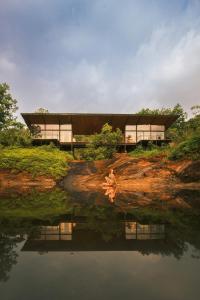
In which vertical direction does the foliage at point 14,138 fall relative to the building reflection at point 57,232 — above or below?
above

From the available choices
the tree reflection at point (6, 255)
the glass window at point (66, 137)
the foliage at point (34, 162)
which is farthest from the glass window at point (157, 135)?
the tree reflection at point (6, 255)

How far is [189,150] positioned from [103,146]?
1060 cm

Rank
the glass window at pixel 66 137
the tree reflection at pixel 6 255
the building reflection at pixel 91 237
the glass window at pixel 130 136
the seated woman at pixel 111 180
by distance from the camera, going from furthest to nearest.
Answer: the glass window at pixel 130 136, the glass window at pixel 66 137, the seated woman at pixel 111 180, the building reflection at pixel 91 237, the tree reflection at pixel 6 255

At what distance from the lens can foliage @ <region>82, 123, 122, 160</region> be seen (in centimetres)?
2817

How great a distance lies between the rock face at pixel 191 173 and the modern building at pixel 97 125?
13097 mm

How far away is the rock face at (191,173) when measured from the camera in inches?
760

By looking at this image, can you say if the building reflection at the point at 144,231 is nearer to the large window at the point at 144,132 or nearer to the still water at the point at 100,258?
the still water at the point at 100,258

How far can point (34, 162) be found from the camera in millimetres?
23859

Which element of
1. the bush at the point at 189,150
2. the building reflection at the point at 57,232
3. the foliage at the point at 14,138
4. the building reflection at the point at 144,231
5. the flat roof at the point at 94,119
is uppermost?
the flat roof at the point at 94,119

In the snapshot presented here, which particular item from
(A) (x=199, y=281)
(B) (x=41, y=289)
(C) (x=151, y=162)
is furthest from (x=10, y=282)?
(C) (x=151, y=162)

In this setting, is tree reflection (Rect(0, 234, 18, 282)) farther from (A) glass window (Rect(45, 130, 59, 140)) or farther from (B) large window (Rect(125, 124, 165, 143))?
(B) large window (Rect(125, 124, 165, 143))

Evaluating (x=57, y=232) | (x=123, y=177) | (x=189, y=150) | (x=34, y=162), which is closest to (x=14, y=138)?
(x=34, y=162)

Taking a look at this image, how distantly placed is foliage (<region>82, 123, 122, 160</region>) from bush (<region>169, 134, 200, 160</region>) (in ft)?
26.3

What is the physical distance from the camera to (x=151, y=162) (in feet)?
74.4
